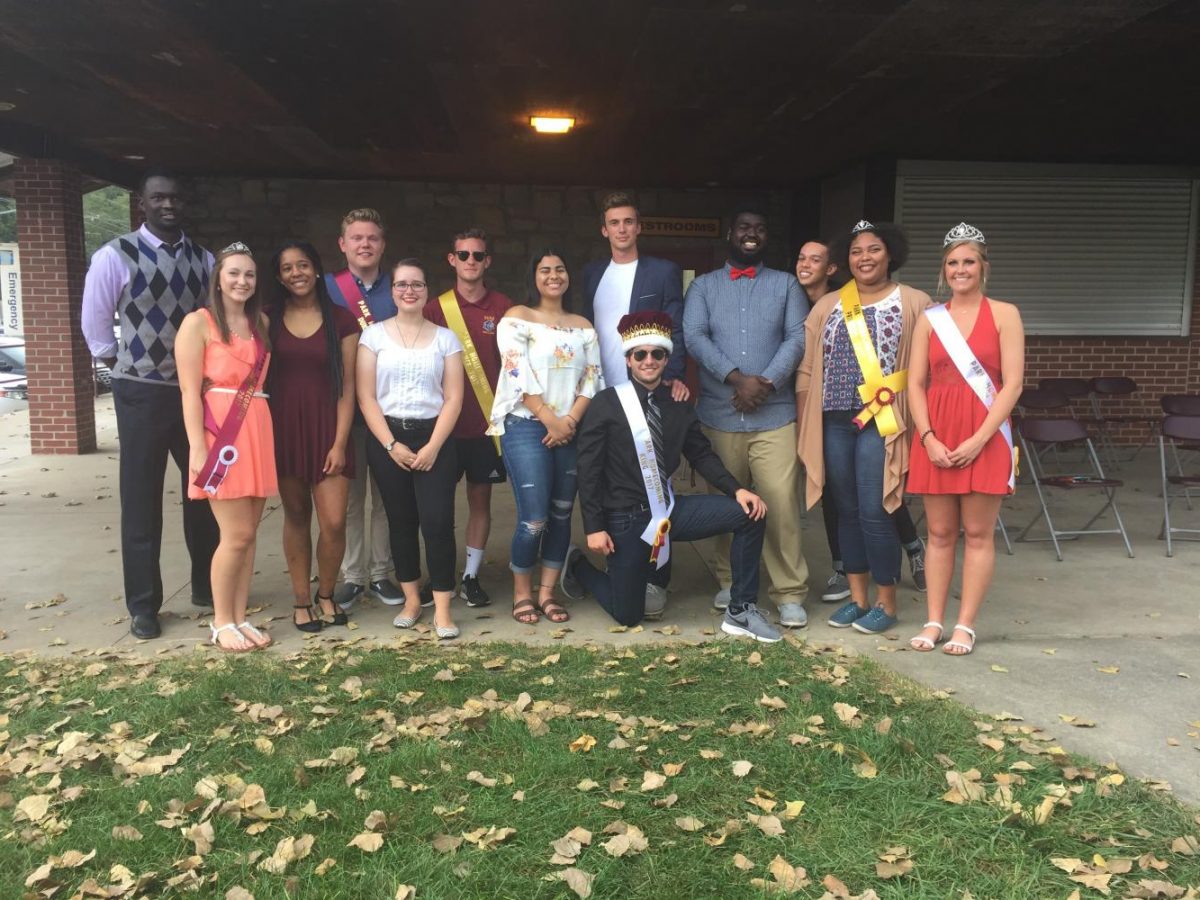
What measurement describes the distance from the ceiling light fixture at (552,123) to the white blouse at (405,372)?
3.82m

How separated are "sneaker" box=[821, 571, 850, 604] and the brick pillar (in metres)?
8.37

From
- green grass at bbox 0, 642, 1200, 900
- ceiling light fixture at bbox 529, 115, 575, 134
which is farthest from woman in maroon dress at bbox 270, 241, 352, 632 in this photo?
ceiling light fixture at bbox 529, 115, 575, 134

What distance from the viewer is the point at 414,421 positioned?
14.1ft

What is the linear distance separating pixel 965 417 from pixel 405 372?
2.50 m

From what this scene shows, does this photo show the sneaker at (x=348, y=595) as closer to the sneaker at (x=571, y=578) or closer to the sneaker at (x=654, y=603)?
the sneaker at (x=571, y=578)

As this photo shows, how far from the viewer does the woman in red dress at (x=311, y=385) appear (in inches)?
167

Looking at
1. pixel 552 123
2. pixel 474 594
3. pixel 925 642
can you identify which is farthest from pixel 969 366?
pixel 552 123

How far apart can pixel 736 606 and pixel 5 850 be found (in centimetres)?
300

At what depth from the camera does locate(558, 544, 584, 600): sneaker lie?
5.04 meters

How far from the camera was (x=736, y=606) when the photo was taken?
4.43 meters

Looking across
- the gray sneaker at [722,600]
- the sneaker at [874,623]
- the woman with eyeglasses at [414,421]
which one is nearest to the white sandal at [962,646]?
the sneaker at [874,623]

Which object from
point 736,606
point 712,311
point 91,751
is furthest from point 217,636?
point 712,311

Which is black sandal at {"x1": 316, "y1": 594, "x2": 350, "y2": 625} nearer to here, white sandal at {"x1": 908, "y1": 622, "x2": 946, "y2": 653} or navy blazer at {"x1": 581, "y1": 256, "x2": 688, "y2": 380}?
navy blazer at {"x1": 581, "y1": 256, "x2": 688, "y2": 380}

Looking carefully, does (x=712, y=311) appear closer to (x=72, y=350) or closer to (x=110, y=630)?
(x=110, y=630)
